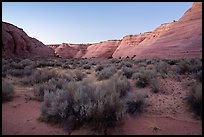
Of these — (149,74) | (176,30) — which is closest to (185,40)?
(176,30)

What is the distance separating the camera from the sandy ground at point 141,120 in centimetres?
402

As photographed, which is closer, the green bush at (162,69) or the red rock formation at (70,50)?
the green bush at (162,69)

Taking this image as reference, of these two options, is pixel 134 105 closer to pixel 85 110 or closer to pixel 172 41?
pixel 85 110

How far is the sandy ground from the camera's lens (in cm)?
402

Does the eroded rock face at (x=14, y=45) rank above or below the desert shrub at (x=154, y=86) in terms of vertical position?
above

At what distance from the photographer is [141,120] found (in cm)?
452

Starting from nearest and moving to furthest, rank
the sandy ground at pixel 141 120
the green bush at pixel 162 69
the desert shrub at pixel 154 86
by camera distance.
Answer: the sandy ground at pixel 141 120 < the desert shrub at pixel 154 86 < the green bush at pixel 162 69

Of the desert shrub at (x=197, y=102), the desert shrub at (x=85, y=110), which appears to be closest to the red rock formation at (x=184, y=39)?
the desert shrub at (x=197, y=102)

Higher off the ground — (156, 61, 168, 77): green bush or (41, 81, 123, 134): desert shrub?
(156, 61, 168, 77): green bush

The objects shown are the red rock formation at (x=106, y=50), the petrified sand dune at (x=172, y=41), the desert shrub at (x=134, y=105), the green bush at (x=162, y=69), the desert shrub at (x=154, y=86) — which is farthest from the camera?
the red rock formation at (x=106, y=50)

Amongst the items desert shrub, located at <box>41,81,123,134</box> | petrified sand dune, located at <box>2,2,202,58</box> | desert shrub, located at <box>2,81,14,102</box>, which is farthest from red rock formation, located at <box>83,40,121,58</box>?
desert shrub, located at <box>41,81,123,134</box>

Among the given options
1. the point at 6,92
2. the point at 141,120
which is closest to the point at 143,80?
the point at 141,120

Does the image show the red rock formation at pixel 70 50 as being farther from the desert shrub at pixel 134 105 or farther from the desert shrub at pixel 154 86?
the desert shrub at pixel 134 105

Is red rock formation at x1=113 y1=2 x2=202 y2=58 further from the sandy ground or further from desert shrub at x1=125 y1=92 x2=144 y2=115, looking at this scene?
desert shrub at x1=125 y1=92 x2=144 y2=115
